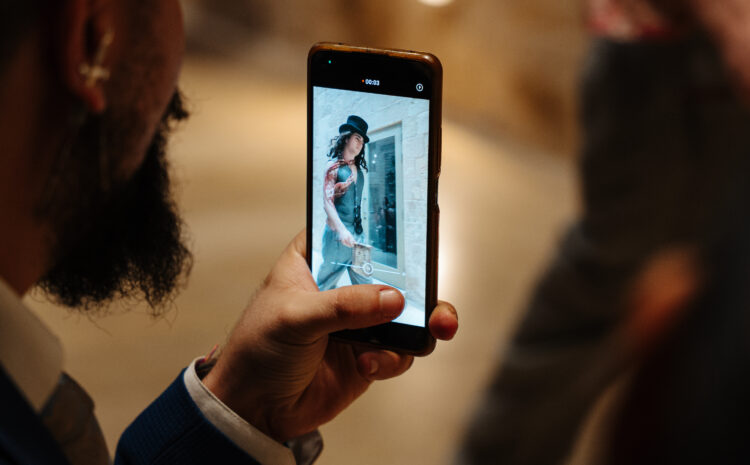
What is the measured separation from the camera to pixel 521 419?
2.72ft

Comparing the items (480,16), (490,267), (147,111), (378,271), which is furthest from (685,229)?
(147,111)

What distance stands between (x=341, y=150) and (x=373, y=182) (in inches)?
1.3

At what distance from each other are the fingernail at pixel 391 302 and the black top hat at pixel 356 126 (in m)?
0.11

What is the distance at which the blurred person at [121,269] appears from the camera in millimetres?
338

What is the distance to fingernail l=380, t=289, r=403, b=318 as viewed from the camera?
1.58 ft

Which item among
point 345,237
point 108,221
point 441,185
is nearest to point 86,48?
point 108,221

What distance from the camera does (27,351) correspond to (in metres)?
0.38

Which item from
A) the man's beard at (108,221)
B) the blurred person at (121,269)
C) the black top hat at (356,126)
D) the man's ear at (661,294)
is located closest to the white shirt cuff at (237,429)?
the blurred person at (121,269)

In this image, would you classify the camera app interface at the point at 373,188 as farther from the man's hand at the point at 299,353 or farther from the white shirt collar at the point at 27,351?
the white shirt collar at the point at 27,351

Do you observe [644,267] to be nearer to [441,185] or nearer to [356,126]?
[441,185]

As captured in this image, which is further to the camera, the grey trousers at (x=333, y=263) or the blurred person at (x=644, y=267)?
the blurred person at (x=644, y=267)

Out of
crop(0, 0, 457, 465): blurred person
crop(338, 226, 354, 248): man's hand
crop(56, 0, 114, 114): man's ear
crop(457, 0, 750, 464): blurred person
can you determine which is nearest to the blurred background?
crop(457, 0, 750, 464): blurred person

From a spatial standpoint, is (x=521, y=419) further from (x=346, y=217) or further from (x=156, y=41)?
(x=156, y=41)

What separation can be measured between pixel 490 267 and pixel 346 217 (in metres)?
0.43
